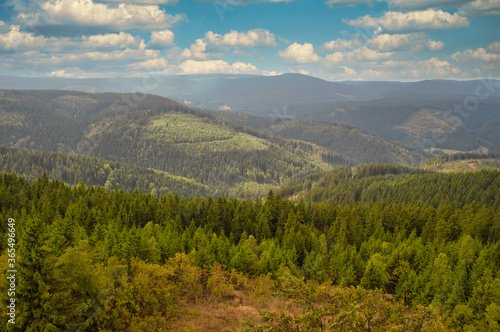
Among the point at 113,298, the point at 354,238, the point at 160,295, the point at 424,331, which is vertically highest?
the point at 424,331

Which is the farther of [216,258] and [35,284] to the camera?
[216,258]

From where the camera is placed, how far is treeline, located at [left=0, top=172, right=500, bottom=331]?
3096cm

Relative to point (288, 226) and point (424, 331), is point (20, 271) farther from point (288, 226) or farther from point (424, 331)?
point (288, 226)

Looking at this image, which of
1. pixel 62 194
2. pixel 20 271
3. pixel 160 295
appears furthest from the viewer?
pixel 62 194

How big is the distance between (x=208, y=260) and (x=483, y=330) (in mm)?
45587

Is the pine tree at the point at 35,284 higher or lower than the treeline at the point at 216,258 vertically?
higher

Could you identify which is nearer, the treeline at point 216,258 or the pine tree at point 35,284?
the pine tree at point 35,284

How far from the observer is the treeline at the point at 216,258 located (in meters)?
31.0

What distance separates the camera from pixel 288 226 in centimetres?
9856

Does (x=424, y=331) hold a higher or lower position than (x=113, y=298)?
higher

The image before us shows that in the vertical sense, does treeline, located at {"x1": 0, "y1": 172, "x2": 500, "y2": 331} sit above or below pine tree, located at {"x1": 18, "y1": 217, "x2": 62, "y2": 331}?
below

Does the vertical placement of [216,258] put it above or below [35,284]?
below

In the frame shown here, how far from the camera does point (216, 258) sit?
219 ft

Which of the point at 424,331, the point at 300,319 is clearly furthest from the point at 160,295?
the point at 424,331
